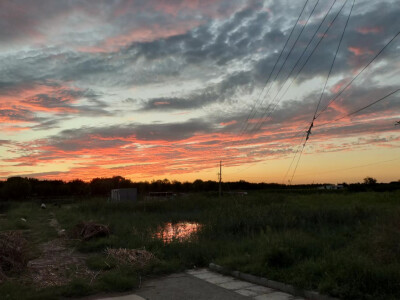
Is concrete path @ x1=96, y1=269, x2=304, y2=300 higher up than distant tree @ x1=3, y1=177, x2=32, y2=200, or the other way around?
distant tree @ x1=3, y1=177, x2=32, y2=200

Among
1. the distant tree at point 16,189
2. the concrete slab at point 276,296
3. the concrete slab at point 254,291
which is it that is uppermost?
the distant tree at point 16,189

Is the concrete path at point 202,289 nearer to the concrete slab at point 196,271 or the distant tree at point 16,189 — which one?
the concrete slab at point 196,271

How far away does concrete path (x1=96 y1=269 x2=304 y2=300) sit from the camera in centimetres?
691

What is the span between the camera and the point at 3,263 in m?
9.16

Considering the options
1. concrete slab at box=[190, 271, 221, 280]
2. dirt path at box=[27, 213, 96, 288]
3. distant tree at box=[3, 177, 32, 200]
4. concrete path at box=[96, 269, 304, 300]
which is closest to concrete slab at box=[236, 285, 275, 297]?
concrete path at box=[96, 269, 304, 300]

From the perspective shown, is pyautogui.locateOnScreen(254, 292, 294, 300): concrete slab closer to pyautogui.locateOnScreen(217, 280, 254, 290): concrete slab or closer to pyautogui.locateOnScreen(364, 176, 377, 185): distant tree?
pyautogui.locateOnScreen(217, 280, 254, 290): concrete slab

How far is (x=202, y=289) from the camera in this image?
24.7 ft

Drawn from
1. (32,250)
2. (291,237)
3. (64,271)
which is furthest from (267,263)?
(32,250)

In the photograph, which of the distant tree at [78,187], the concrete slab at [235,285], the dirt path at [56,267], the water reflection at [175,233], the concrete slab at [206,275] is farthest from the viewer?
the distant tree at [78,187]

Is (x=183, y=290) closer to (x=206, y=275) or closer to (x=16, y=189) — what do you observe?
(x=206, y=275)

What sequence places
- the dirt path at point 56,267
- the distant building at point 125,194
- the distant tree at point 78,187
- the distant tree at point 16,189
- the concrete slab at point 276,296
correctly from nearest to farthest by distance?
the concrete slab at point 276,296 < the dirt path at point 56,267 < the distant building at point 125,194 < the distant tree at point 16,189 < the distant tree at point 78,187

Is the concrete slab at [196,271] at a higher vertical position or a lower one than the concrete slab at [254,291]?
lower

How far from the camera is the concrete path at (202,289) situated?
6910 mm

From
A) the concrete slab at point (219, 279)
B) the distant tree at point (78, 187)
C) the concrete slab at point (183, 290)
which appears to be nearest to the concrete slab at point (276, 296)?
the concrete slab at point (183, 290)
